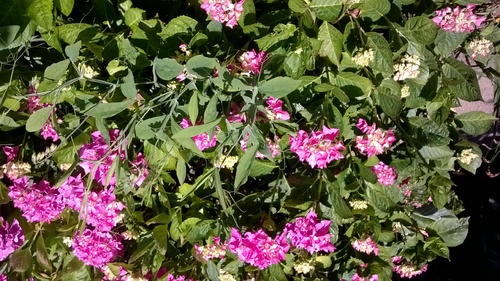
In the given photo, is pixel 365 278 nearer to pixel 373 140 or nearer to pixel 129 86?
pixel 373 140

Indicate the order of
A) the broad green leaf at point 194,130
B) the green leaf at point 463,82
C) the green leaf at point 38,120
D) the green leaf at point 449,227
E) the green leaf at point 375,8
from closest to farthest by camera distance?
the broad green leaf at point 194,130 < the green leaf at point 38,120 < the green leaf at point 375,8 < the green leaf at point 463,82 < the green leaf at point 449,227

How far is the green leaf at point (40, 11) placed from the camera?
1.32 meters

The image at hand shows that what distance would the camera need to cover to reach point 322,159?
1384 millimetres

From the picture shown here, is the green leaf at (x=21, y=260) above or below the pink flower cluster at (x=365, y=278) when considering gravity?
above

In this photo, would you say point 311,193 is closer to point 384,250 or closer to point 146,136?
point 384,250

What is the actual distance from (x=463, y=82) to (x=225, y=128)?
0.91 metres

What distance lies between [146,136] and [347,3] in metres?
0.69

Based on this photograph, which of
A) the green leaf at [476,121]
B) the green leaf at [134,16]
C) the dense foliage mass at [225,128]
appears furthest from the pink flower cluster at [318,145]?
the green leaf at [476,121]

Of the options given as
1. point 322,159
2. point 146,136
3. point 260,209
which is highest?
point 146,136

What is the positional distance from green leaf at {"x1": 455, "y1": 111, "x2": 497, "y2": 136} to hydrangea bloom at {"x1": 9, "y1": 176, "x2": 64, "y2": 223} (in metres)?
1.49

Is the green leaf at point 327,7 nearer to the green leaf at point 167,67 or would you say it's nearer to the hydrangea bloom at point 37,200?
the green leaf at point 167,67

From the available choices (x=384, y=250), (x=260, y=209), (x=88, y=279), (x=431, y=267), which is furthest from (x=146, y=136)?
(x=431, y=267)

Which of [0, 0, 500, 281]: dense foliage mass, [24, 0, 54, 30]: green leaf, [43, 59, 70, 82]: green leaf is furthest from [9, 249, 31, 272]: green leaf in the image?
[24, 0, 54, 30]: green leaf

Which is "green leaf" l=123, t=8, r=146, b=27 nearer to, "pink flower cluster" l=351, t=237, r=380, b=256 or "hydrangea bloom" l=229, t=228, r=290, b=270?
"hydrangea bloom" l=229, t=228, r=290, b=270
